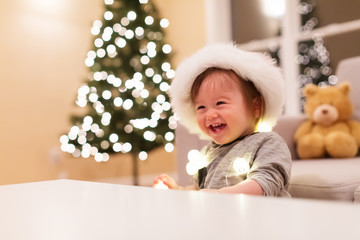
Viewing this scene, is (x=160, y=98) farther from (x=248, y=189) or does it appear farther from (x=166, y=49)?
(x=248, y=189)

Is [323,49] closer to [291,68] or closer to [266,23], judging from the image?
[291,68]

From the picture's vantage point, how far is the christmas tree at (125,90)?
3836 millimetres

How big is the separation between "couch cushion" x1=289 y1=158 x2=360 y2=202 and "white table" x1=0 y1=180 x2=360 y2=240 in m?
0.73

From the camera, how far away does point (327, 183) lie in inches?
53.9

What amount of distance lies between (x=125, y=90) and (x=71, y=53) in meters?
0.73

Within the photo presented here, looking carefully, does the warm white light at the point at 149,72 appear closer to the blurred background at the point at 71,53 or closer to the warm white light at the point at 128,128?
the blurred background at the point at 71,53

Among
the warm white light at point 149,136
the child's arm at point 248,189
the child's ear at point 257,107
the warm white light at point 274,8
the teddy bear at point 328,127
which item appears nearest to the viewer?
the child's arm at point 248,189

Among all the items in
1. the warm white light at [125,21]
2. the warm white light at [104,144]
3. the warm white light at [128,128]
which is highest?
the warm white light at [125,21]

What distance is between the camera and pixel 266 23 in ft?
13.9

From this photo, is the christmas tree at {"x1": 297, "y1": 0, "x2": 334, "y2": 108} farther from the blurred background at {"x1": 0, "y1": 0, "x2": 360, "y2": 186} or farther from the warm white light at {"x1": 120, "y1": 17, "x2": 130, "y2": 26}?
the warm white light at {"x1": 120, "y1": 17, "x2": 130, "y2": 26}

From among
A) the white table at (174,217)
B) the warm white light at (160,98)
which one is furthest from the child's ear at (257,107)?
the warm white light at (160,98)

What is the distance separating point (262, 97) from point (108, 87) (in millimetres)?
2604

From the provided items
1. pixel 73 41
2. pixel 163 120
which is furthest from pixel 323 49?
pixel 73 41

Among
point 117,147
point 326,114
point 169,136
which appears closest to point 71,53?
point 117,147
